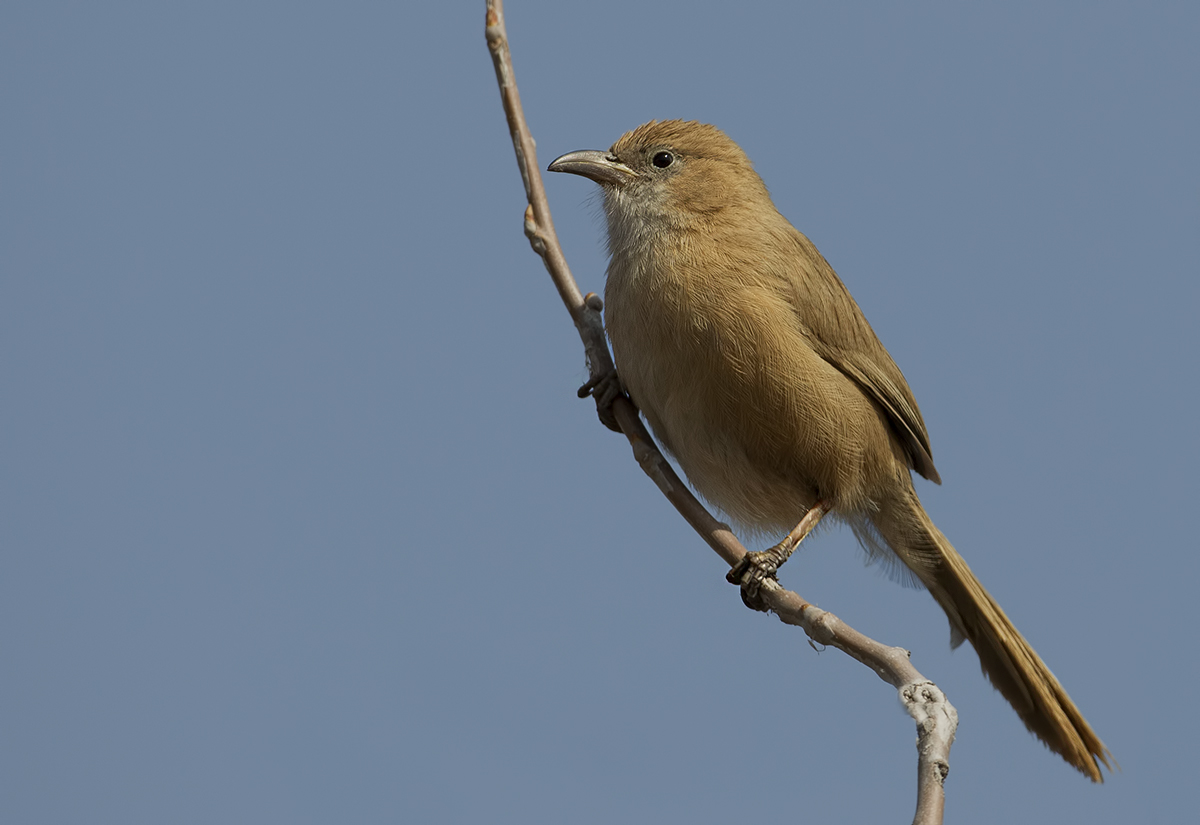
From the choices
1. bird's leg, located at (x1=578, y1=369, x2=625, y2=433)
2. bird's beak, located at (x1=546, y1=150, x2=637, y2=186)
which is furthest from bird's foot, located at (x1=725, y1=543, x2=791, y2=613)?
bird's beak, located at (x1=546, y1=150, x2=637, y2=186)

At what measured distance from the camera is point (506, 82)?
4570 mm

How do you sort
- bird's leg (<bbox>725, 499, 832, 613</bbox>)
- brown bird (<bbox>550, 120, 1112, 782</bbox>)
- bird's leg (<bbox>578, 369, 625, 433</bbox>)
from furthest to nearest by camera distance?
bird's leg (<bbox>578, 369, 625, 433</bbox>), brown bird (<bbox>550, 120, 1112, 782</bbox>), bird's leg (<bbox>725, 499, 832, 613</bbox>)

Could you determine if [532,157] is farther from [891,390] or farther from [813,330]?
Result: [891,390]

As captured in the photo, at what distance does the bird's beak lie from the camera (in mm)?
5648

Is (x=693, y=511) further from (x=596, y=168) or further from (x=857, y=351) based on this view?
(x=596, y=168)

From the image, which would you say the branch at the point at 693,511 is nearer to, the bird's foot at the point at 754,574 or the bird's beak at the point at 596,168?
the bird's foot at the point at 754,574

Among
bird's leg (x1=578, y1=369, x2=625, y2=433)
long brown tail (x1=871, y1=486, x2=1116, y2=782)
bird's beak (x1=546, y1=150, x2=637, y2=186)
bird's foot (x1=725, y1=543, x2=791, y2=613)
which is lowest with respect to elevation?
long brown tail (x1=871, y1=486, x2=1116, y2=782)

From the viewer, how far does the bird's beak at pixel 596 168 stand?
18.5 ft

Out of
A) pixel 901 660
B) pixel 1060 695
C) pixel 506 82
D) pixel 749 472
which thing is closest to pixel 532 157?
pixel 506 82

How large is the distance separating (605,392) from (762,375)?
30.0 inches

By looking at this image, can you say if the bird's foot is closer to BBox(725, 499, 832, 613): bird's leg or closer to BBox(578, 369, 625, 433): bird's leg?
BBox(725, 499, 832, 613): bird's leg

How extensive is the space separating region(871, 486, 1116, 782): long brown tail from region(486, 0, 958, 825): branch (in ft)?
5.23

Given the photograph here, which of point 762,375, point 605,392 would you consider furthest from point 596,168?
point 762,375

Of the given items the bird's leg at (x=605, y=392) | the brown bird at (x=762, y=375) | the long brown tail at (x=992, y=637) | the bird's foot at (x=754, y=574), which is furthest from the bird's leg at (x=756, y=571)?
the long brown tail at (x=992, y=637)
